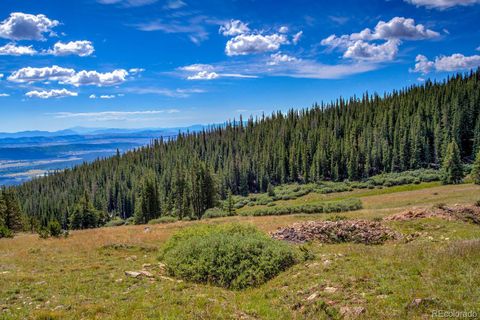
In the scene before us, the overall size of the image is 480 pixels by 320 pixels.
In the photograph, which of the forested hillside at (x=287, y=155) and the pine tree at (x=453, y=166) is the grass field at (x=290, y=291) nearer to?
the forested hillside at (x=287, y=155)

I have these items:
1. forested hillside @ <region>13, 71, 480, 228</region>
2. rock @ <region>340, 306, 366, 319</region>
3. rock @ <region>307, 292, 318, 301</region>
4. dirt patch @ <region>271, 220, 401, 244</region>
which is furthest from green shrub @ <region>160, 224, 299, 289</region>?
forested hillside @ <region>13, 71, 480, 228</region>

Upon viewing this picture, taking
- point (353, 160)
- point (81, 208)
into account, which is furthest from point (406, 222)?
point (353, 160)

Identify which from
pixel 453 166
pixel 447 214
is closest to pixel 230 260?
pixel 447 214

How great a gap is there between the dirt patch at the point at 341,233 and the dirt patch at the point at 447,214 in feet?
13.0

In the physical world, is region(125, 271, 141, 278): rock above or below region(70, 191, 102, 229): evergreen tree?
above

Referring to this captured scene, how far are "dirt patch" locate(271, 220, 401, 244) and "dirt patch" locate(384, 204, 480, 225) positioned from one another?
157 inches

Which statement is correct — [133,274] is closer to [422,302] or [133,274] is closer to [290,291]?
[290,291]

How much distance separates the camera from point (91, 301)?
1307cm

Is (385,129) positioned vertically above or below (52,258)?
above

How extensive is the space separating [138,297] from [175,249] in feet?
18.9

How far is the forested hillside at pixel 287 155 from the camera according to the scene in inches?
3848

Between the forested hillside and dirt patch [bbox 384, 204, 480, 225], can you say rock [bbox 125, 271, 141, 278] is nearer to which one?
dirt patch [bbox 384, 204, 480, 225]

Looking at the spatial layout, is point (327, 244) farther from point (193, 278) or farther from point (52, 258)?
point (52, 258)

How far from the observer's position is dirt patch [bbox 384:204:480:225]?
24953 mm
